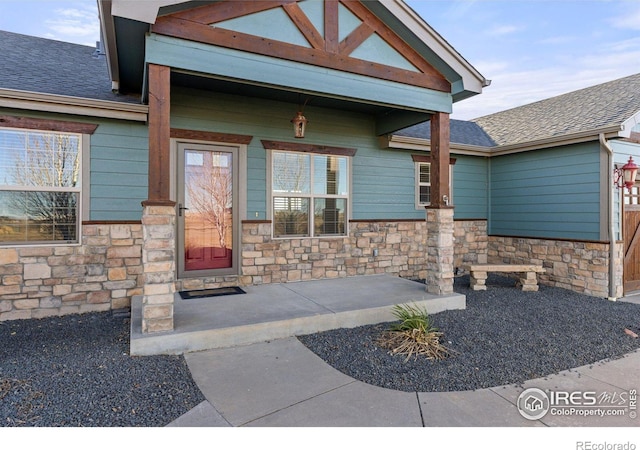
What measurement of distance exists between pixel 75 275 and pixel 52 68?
10.6 ft

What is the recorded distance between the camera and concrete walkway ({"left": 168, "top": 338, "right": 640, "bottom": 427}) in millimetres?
2453

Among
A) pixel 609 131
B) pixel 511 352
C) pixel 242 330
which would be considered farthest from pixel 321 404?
pixel 609 131

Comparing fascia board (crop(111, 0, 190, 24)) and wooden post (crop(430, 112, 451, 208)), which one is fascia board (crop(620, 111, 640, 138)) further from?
fascia board (crop(111, 0, 190, 24))

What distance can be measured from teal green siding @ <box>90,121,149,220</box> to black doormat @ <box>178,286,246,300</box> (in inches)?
51.3

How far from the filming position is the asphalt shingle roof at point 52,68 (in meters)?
4.73

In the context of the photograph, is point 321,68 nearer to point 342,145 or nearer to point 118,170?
point 342,145

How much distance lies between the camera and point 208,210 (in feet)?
18.4

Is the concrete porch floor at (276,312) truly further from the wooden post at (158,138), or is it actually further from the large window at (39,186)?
the large window at (39,186)

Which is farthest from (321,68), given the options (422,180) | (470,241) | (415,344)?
(470,241)

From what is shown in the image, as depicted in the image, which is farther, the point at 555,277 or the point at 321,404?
the point at 555,277

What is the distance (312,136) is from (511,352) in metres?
4.39

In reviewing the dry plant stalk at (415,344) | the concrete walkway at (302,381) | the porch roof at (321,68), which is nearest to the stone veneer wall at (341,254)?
the concrete walkway at (302,381)

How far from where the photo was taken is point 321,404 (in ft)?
8.68

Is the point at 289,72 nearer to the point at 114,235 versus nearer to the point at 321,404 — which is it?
the point at 114,235
